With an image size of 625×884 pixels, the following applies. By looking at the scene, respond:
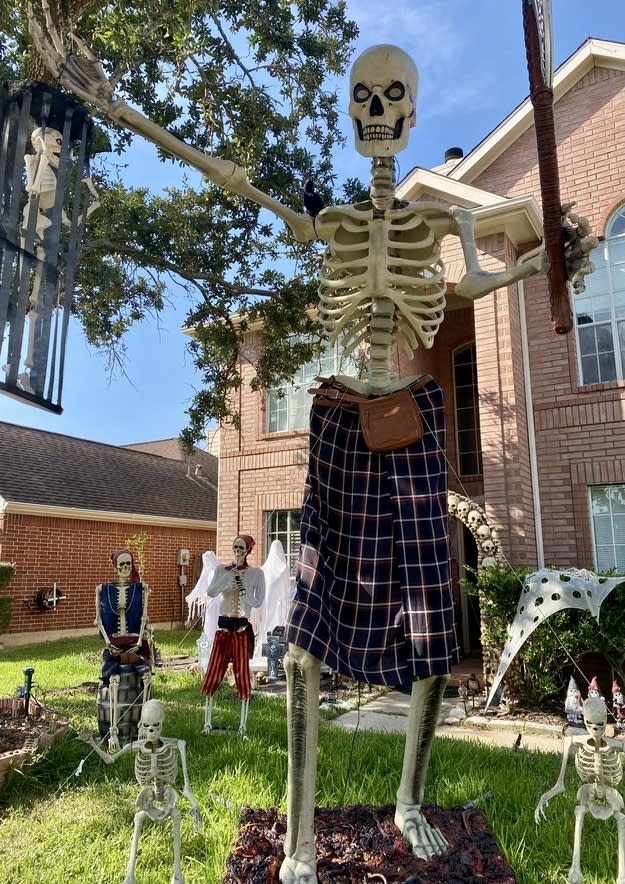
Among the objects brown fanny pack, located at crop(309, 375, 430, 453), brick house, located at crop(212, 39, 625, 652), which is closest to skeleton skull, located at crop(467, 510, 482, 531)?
brick house, located at crop(212, 39, 625, 652)

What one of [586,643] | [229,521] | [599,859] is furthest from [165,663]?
[599,859]

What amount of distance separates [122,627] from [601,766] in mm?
4184

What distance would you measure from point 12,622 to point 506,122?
526 inches

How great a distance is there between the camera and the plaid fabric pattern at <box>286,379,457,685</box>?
262 centimetres

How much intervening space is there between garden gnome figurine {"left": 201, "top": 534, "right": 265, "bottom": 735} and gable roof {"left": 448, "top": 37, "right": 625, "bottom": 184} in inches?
294

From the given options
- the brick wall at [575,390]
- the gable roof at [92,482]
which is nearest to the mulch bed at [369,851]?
the brick wall at [575,390]

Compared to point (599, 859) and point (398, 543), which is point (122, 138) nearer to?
point (398, 543)

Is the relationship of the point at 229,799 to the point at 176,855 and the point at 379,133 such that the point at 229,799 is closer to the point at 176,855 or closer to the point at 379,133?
the point at 176,855

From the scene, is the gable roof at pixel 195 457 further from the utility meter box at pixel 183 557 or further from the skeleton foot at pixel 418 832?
the skeleton foot at pixel 418 832

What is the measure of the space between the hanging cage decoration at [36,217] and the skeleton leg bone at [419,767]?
2369 millimetres

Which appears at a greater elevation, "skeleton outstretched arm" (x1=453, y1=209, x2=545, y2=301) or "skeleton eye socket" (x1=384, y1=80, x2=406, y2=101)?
A: "skeleton eye socket" (x1=384, y1=80, x2=406, y2=101)

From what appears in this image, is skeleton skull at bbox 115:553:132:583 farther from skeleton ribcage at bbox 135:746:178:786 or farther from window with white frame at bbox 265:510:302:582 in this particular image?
window with white frame at bbox 265:510:302:582

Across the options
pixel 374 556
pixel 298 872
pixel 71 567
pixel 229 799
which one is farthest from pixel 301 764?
pixel 71 567

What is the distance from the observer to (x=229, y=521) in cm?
1212
